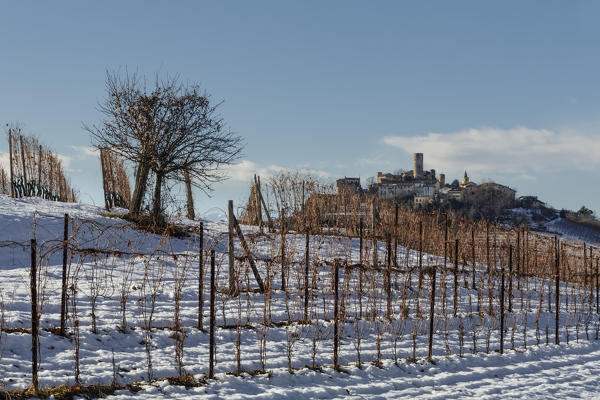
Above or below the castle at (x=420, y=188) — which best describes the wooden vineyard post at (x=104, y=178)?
below

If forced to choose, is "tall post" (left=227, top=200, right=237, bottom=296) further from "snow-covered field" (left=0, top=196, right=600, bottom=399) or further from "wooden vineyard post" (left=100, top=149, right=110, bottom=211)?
"wooden vineyard post" (left=100, top=149, right=110, bottom=211)

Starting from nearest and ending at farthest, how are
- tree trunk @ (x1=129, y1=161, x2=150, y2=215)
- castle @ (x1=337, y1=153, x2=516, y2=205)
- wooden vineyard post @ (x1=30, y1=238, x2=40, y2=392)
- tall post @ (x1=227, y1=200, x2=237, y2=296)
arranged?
wooden vineyard post @ (x1=30, y1=238, x2=40, y2=392), tall post @ (x1=227, y1=200, x2=237, y2=296), tree trunk @ (x1=129, y1=161, x2=150, y2=215), castle @ (x1=337, y1=153, x2=516, y2=205)

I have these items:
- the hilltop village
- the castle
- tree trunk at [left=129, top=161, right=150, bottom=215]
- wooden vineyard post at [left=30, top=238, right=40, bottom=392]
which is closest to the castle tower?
the castle

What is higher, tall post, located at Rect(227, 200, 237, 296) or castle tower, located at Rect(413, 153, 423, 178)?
castle tower, located at Rect(413, 153, 423, 178)

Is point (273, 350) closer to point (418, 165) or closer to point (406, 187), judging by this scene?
point (406, 187)

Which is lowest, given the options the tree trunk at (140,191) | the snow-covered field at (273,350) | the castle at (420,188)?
the snow-covered field at (273,350)

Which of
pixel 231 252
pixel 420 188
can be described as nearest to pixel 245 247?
pixel 231 252

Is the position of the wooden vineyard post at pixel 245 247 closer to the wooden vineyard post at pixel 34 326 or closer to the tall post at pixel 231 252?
the tall post at pixel 231 252

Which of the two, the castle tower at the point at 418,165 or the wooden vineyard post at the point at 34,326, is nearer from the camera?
the wooden vineyard post at the point at 34,326

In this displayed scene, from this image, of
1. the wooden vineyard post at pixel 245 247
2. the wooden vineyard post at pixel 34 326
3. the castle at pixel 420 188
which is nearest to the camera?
the wooden vineyard post at pixel 34 326

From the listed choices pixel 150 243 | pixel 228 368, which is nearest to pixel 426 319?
pixel 228 368

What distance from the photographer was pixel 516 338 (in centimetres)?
1016

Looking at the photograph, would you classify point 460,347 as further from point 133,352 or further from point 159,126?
point 159,126

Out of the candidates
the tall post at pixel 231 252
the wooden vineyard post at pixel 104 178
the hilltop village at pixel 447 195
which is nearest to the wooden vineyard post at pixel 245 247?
the tall post at pixel 231 252
